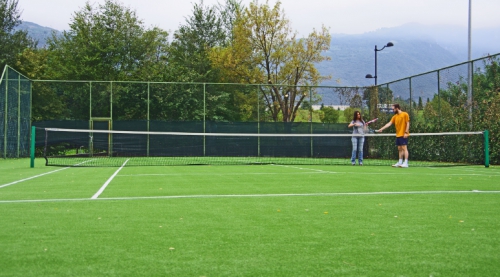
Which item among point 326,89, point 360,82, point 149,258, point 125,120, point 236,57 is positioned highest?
point 360,82

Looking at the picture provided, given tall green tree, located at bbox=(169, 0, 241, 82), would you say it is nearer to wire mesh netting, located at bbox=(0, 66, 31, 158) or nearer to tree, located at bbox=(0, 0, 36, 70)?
tree, located at bbox=(0, 0, 36, 70)

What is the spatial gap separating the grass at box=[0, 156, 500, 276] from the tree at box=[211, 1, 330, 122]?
29.2m

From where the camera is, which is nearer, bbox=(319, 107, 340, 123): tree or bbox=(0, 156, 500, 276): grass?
bbox=(0, 156, 500, 276): grass

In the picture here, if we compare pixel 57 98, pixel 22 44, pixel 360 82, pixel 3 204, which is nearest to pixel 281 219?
pixel 3 204

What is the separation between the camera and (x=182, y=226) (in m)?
5.04

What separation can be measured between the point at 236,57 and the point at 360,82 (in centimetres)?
8909

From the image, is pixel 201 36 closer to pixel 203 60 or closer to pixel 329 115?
pixel 203 60

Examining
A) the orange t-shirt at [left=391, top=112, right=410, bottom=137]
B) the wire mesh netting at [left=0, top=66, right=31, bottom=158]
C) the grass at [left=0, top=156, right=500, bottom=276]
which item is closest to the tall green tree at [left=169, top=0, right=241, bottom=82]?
the wire mesh netting at [left=0, top=66, right=31, bottom=158]

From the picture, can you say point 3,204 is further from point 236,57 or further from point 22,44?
point 22,44

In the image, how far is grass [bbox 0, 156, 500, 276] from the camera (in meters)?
3.59

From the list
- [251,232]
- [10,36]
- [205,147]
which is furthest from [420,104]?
[10,36]

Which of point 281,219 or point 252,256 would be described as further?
point 281,219

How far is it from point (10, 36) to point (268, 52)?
18.6 m

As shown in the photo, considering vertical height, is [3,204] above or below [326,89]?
below
